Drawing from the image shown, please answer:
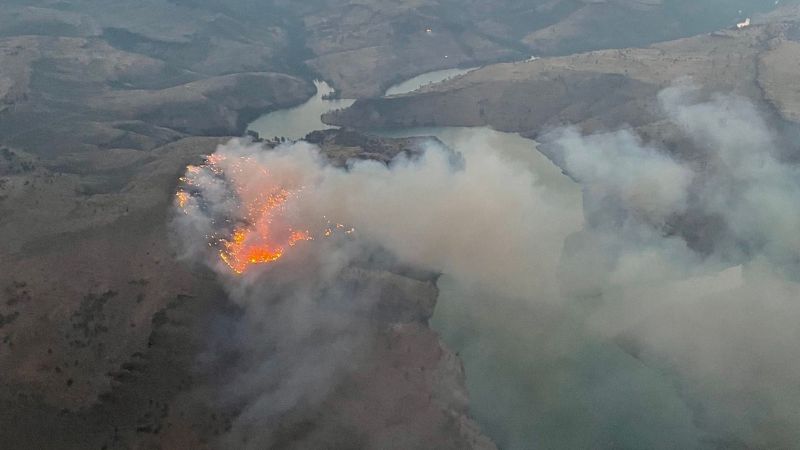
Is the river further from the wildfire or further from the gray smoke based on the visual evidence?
the wildfire

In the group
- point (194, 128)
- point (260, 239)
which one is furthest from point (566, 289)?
point (194, 128)

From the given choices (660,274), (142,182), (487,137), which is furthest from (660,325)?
(487,137)

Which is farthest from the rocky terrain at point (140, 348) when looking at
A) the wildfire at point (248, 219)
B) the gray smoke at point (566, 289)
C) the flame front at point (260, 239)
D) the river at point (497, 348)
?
the flame front at point (260, 239)

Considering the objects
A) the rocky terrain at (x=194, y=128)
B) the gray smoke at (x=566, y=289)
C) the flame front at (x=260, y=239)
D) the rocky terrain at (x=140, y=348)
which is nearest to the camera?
the rocky terrain at (x=140, y=348)

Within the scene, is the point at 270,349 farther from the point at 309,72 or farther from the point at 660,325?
the point at 309,72

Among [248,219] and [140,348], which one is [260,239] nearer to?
[248,219]

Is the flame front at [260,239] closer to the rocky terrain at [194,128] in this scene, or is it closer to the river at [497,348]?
the rocky terrain at [194,128]
